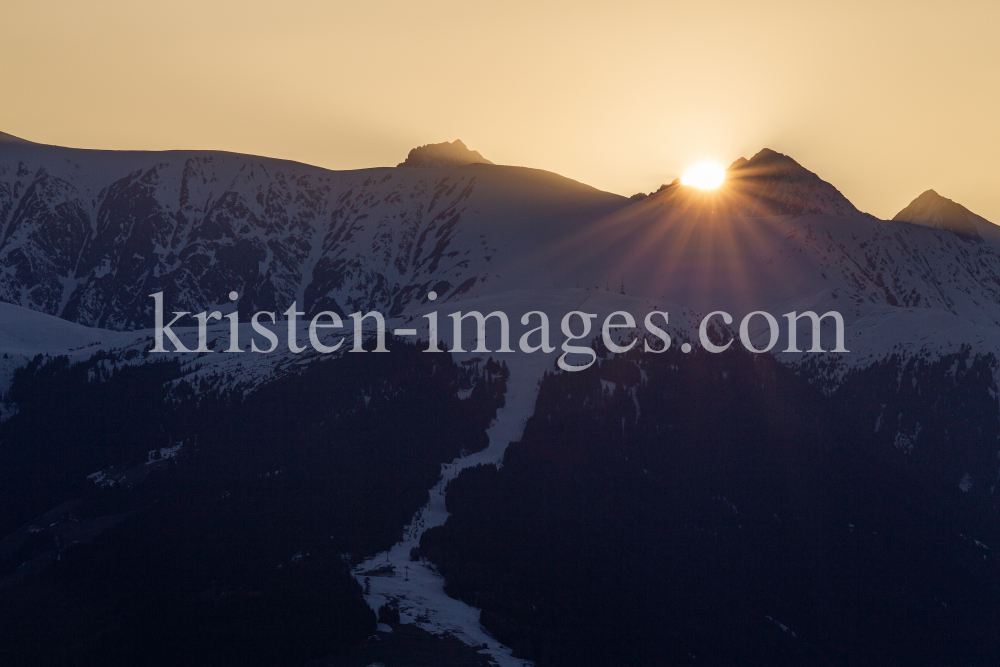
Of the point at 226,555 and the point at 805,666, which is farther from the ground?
the point at 226,555

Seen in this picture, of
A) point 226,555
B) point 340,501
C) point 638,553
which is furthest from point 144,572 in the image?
point 638,553

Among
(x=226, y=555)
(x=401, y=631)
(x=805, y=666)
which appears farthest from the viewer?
(x=805, y=666)

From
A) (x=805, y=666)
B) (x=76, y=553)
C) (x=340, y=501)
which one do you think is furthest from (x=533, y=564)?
(x=76, y=553)

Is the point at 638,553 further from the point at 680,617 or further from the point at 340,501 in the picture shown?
the point at 340,501

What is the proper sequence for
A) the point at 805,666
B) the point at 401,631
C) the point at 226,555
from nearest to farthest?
the point at 401,631
the point at 226,555
the point at 805,666

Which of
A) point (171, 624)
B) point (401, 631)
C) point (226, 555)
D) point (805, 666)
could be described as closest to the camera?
point (401, 631)

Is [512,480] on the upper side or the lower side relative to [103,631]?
upper

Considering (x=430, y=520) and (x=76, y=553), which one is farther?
(x=76, y=553)

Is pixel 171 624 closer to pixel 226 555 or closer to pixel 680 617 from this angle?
pixel 226 555

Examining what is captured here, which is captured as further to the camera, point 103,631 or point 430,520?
point 430,520
